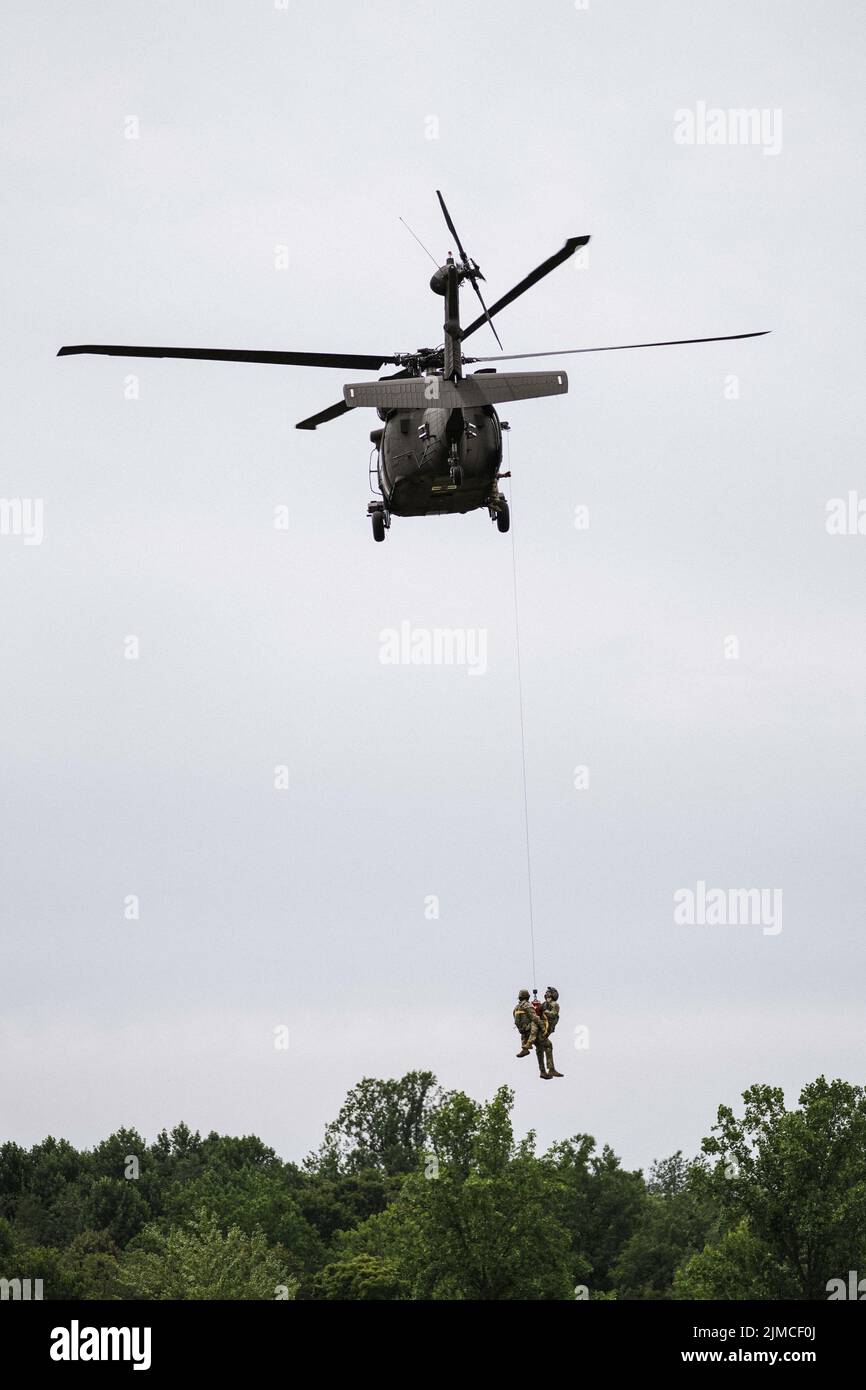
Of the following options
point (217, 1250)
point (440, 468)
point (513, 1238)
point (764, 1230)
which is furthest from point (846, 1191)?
point (440, 468)

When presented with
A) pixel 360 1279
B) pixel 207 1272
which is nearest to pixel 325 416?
pixel 207 1272

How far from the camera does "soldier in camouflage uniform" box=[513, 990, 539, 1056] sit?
34812 mm

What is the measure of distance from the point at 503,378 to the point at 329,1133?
11140 cm

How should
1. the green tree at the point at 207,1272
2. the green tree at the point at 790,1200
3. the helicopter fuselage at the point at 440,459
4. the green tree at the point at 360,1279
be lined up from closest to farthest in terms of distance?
1. the helicopter fuselage at the point at 440,459
2. the green tree at the point at 790,1200
3. the green tree at the point at 207,1272
4. the green tree at the point at 360,1279

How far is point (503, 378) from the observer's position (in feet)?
119

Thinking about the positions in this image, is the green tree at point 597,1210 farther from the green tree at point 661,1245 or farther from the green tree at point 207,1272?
the green tree at point 207,1272

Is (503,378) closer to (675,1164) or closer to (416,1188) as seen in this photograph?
(416,1188)

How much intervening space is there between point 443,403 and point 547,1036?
11.4m

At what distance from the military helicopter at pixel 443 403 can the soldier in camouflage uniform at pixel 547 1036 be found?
9.98 metres

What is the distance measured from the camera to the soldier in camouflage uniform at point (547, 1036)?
114 ft

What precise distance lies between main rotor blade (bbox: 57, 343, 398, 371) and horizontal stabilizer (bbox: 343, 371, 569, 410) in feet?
8.27

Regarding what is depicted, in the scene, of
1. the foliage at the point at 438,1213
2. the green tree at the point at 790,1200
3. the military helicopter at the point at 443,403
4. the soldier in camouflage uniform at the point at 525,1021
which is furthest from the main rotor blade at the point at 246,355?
the green tree at the point at 790,1200
